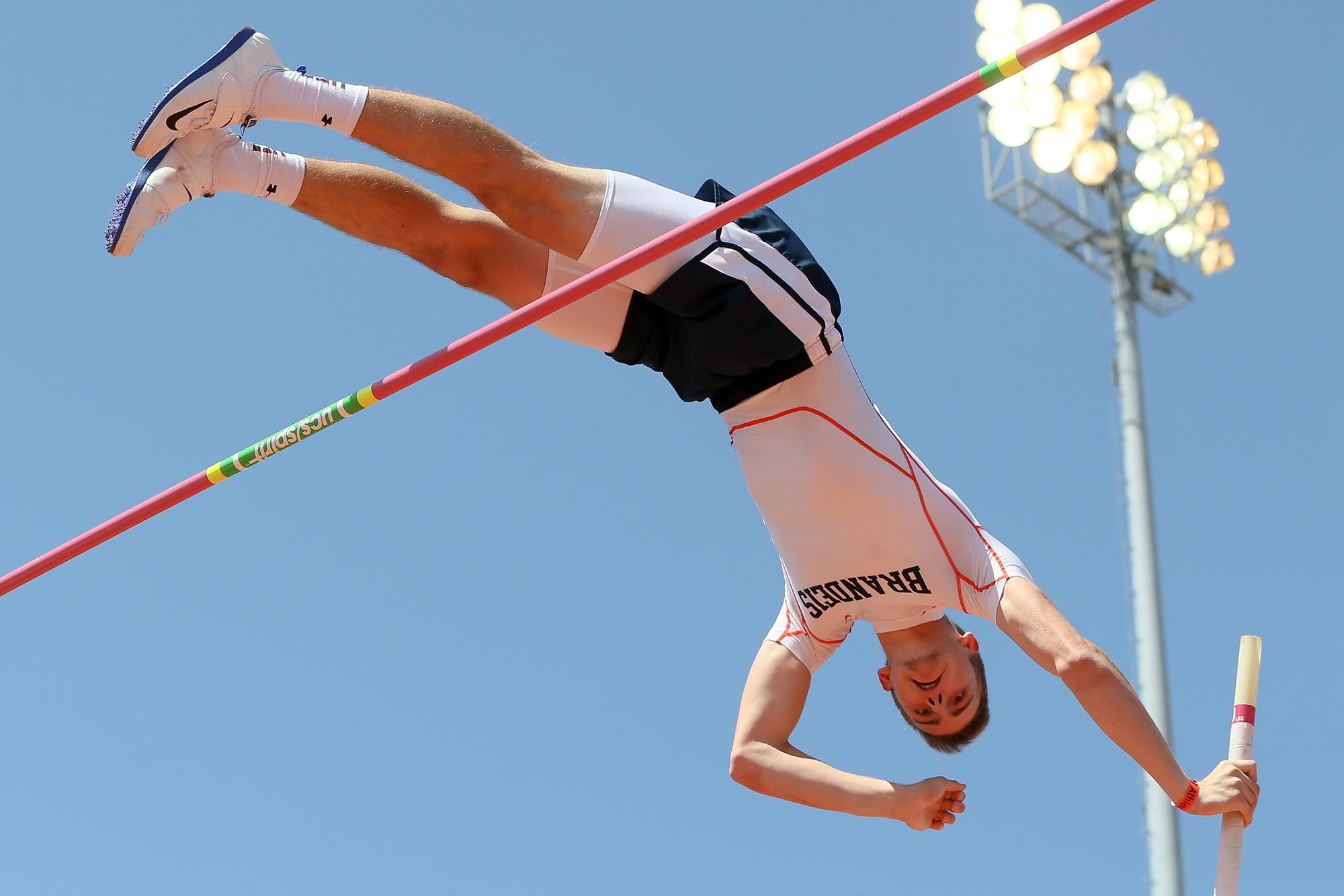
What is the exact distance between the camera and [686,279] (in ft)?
18.8

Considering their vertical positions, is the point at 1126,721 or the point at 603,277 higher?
the point at 603,277

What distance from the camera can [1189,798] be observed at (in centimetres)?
546

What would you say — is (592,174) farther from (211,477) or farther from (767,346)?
(211,477)

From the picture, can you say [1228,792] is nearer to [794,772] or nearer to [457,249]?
[794,772]

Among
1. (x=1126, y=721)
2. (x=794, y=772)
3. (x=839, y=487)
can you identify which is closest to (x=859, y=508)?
(x=839, y=487)

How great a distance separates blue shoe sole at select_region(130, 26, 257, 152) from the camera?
17.5 feet

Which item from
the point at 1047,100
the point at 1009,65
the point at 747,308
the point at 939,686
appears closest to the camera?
the point at 1009,65

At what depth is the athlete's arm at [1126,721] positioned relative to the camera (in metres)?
5.45

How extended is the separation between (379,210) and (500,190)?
688mm

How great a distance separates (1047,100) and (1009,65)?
964 cm

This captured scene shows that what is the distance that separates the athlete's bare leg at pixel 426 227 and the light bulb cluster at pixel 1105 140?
8363 millimetres

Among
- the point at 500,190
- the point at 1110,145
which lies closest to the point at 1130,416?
the point at 1110,145

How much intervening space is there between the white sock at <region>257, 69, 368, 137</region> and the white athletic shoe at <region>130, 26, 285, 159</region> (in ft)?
0.11

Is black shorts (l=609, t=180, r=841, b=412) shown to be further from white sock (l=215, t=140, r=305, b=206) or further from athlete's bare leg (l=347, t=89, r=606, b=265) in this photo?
white sock (l=215, t=140, r=305, b=206)
